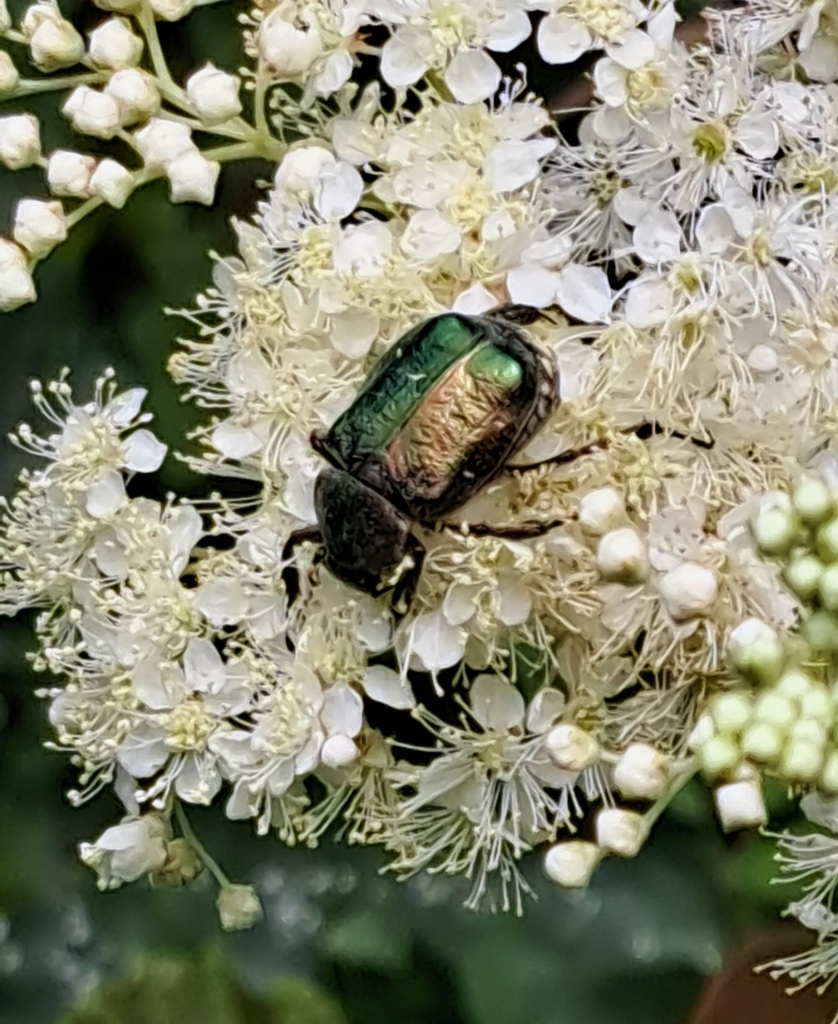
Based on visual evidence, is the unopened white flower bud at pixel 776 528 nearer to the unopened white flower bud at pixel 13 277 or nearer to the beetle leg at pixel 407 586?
the beetle leg at pixel 407 586

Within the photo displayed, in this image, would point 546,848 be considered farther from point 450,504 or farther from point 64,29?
point 64,29

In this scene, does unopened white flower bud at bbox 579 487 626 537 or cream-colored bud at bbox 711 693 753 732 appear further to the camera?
unopened white flower bud at bbox 579 487 626 537

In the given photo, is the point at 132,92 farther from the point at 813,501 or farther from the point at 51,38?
the point at 813,501

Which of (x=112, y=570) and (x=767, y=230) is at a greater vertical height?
(x=767, y=230)

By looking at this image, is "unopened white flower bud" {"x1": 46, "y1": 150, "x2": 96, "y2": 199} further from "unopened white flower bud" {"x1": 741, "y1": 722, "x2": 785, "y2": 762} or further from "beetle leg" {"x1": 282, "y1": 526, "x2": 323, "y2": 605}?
"unopened white flower bud" {"x1": 741, "y1": 722, "x2": 785, "y2": 762}

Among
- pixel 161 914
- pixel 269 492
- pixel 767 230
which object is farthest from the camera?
pixel 161 914

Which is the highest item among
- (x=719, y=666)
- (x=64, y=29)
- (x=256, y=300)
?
(x=64, y=29)

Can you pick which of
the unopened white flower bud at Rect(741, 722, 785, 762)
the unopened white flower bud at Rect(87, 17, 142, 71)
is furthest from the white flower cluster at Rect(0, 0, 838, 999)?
the unopened white flower bud at Rect(741, 722, 785, 762)

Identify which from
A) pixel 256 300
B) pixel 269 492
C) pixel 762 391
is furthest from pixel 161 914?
pixel 762 391
